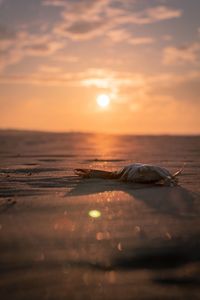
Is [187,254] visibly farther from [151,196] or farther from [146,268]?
[151,196]

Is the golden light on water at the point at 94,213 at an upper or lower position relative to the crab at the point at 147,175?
lower

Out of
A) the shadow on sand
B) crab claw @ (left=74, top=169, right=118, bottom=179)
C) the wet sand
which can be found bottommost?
the wet sand

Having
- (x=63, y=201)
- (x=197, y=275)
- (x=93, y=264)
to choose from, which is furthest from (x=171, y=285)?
(x=63, y=201)

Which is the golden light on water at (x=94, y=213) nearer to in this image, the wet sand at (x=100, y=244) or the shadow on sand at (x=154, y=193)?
the wet sand at (x=100, y=244)

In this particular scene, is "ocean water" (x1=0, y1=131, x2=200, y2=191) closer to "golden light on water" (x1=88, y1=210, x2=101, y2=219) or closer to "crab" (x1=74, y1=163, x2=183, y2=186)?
"crab" (x1=74, y1=163, x2=183, y2=186)

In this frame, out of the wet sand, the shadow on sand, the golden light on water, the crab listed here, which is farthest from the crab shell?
the golden light on water

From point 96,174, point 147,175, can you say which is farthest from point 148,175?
point 96,174

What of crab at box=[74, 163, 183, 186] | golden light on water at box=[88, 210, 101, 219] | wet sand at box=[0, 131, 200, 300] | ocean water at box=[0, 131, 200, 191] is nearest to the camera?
wet sand at box=[0, 131, 200, 300]

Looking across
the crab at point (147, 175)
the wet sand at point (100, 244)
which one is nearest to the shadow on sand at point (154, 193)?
the wet sand at point (100, 244)
